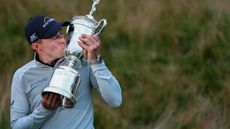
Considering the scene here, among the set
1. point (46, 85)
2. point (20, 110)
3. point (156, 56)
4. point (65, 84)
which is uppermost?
point (65, 84)

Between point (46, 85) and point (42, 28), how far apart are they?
11.8 inches

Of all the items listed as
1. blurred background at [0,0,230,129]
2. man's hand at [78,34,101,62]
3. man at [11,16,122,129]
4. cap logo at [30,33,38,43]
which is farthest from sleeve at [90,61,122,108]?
blurred background at [0,0,230,129]

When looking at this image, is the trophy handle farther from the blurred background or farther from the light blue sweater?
the blurred background

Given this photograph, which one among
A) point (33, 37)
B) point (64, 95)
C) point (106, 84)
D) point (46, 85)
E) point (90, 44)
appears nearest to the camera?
point (64, 95)

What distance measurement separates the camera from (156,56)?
10359 mm

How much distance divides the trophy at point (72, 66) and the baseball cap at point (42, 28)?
0.12 metres

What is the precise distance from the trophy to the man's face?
4.8 inches

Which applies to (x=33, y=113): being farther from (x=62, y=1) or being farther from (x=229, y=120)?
(x=62, y=1)

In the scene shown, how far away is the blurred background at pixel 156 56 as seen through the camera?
9.22 metres

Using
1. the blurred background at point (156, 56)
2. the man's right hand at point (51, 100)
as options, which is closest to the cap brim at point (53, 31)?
the man's right hand at point (51, 100)

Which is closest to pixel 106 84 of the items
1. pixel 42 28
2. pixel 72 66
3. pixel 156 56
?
pixel 72 66

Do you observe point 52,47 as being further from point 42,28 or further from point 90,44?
point 90,44

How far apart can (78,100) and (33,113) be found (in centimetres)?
26

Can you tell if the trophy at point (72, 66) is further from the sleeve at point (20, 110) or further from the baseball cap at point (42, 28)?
the sleeve at point (20, 110)
